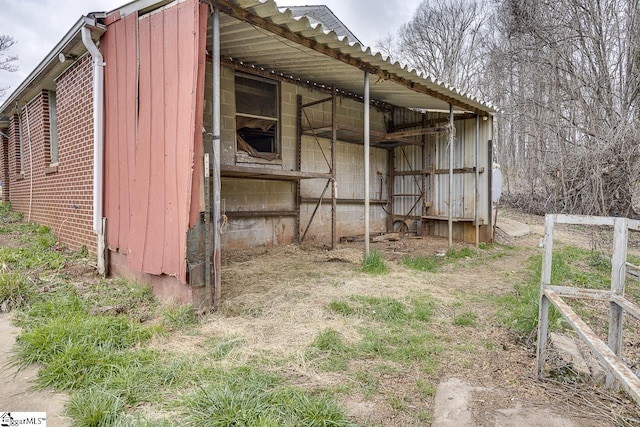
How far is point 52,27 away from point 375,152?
30553 millimetres

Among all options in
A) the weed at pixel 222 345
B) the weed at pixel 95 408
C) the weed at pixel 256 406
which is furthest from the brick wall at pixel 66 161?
the weed at pixel 256 406

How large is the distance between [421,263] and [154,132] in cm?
449

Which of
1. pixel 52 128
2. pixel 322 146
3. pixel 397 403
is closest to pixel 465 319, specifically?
pixel 397 403

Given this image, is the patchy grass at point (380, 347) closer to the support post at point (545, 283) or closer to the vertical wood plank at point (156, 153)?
the support post at point (545, 283)

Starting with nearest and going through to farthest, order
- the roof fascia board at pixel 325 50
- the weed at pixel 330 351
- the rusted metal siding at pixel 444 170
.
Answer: the weed at pixel 330 351 → the roof fascia board at pixel 325 50 → the rusted metal siding at pixel 444 170

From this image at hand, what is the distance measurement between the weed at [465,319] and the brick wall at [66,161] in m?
4.62

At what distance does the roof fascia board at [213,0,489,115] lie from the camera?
11.8 ft

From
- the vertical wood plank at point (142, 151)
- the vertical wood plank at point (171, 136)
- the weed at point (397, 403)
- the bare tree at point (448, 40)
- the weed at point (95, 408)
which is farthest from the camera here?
the bare tree at point (448, 40)

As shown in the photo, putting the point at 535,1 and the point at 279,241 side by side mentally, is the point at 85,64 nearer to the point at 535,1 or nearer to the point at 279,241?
the point at 279,241

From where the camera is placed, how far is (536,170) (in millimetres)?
9609

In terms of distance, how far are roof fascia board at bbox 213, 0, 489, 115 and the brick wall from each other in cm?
259

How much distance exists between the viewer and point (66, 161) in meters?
5.72

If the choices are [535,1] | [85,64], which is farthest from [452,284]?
[535,1]

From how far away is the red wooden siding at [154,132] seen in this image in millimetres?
3252
